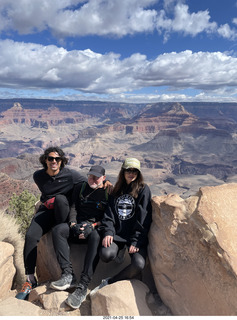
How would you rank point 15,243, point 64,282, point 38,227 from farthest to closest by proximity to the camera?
1. point 15,243
2. point 38,227
3. point 64,282

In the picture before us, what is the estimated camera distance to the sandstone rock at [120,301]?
382cm

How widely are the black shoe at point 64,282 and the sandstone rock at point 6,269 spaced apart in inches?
56.2

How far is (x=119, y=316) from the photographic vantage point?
12.3ft

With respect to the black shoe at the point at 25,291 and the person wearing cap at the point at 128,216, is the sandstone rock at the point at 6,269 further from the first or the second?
the person wearing cap at the point at 128,216

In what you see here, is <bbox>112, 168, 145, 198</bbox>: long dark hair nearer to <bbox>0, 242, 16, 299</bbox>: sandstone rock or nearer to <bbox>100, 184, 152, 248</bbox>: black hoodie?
<bbox>100, 184, 152, 248</bbox>: black hoodie

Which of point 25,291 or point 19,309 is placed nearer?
point 19,309

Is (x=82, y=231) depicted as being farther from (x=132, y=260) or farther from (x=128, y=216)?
(x=132, y=260)

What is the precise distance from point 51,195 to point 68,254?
135 cm

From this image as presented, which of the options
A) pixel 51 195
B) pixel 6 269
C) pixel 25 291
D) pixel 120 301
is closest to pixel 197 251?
pixel 120 301

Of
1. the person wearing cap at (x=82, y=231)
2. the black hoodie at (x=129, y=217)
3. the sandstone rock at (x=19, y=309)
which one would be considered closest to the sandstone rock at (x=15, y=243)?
the sandstone rock at (x=19, y=309)

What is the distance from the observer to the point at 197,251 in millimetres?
4004

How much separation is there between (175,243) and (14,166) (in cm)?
9825

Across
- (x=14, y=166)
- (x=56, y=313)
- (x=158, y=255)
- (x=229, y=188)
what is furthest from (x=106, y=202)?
(x=14, y=166)

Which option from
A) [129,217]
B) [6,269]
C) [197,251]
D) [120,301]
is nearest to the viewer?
[120,301]
